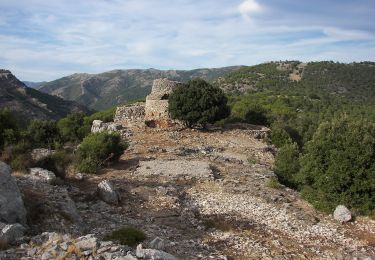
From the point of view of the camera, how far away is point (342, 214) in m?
11.7

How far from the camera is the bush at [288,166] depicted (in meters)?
16.6

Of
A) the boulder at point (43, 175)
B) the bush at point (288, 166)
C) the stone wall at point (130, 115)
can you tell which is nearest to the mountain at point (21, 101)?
the stone wall at point (130, 115)

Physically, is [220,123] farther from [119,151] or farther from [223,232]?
[223,232]

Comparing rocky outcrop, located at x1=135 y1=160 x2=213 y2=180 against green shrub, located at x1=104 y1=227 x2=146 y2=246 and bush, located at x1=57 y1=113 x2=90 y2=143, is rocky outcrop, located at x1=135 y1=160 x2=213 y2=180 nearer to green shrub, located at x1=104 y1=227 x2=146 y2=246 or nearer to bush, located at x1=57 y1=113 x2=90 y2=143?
green shrub, located at x1=104 y1=227 x2=146 y2=246

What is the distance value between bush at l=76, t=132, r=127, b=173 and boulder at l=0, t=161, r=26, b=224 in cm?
665

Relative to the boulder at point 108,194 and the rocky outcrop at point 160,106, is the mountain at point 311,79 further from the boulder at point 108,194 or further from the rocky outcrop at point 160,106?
the boulder at point 108,194

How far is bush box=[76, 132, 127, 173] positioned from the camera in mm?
15333

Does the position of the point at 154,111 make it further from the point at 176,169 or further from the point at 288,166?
the point at 288,166

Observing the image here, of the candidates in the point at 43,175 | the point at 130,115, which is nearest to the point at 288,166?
the point at 43,175

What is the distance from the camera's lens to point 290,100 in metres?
60.3

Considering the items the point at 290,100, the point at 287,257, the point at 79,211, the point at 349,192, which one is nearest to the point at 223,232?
the point at 287,257

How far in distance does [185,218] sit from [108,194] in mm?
2223

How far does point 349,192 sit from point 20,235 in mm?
9284

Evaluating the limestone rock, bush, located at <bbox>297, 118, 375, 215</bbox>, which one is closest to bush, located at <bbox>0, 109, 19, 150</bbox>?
the limestone rock
